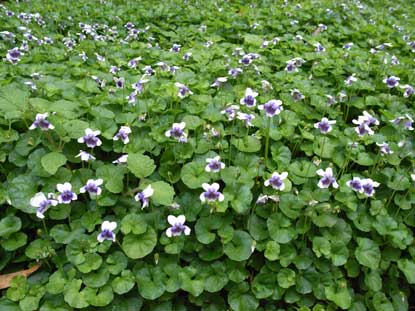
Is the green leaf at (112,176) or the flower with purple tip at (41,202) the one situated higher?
the flower with purple tip at (41,202)

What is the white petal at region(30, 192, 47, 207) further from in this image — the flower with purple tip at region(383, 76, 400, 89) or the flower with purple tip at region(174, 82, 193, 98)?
the flower with purple tip at region(383, 76, 400, 89)

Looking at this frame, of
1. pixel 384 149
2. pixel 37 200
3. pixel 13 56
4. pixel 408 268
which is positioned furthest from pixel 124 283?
pixel 13 56

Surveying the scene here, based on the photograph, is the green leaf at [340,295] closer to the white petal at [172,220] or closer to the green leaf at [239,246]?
the green leaf at [239,246]

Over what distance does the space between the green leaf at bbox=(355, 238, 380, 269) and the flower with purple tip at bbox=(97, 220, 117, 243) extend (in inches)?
52.4

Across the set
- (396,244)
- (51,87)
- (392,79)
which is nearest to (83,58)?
(51,87)

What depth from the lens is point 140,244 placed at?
221cm

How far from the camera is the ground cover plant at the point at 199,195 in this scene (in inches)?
87.0

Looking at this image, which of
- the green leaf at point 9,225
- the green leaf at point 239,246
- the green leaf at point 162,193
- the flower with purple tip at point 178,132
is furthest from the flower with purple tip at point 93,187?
the green leaf at point 239,246

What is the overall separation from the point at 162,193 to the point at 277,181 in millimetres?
629

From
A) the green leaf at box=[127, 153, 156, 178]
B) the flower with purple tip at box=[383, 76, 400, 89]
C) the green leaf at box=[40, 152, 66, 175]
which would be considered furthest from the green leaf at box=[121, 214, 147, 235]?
the flower with purple tip at box=[383, 76, 400, 89]

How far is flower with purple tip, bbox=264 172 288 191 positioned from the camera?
2330 millimetres

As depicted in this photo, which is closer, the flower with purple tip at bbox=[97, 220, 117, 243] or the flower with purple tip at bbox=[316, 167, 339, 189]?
the flower with purple tip at bbox=[97, 220, 117, 243]

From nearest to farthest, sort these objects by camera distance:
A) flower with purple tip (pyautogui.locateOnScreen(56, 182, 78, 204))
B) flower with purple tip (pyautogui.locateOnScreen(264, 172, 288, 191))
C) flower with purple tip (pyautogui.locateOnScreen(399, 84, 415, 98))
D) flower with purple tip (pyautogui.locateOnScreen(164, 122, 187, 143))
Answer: flower with purple tip (pyautogui.locateOnScreen(56, 182, 78, 204))
flower with purple tip (pyautogui.locateOnScreen(264, 172, 288, 191))
flower with purple tip (pyautogui.locateOnScreen(164, 122, 187, 143))
flower with purple tip (pyautogui.locateOnScreen(399, 84, 415, 98))

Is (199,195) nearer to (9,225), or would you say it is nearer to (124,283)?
(124,283)
